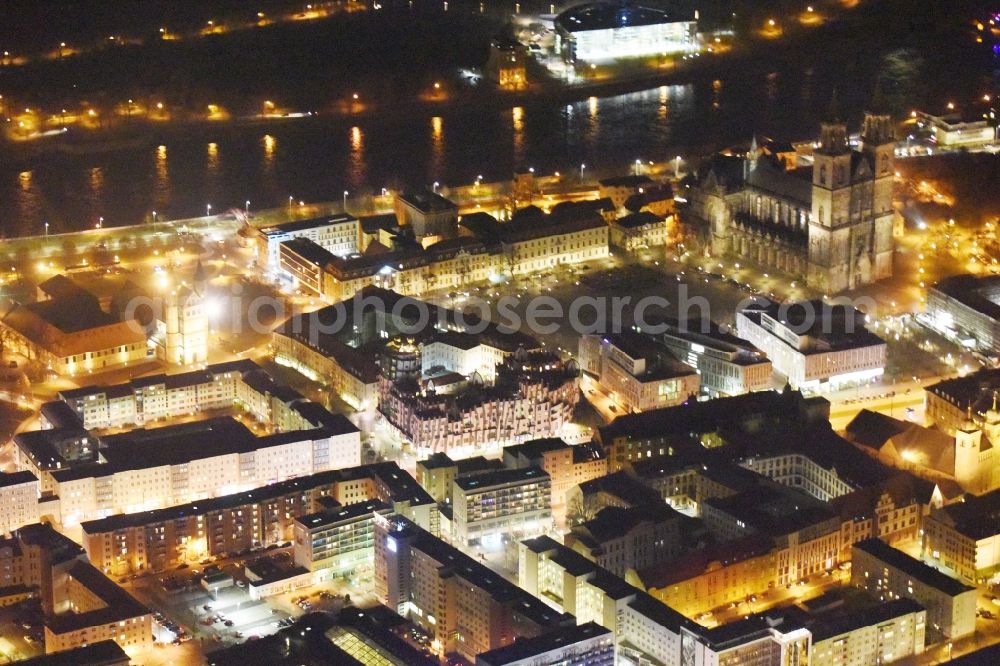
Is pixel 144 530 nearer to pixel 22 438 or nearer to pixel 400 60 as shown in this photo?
pixel 22 438

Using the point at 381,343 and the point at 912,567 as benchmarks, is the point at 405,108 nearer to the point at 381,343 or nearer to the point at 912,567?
the point at 381,343

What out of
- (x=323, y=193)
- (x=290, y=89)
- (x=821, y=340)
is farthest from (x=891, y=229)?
(x=290, y=89)

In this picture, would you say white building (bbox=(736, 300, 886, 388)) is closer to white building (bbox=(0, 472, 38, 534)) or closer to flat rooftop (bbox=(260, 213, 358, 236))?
flat rooftop (bbox=(260, 213, 358, 236))

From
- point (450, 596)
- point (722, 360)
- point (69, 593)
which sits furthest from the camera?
point (722, 360)

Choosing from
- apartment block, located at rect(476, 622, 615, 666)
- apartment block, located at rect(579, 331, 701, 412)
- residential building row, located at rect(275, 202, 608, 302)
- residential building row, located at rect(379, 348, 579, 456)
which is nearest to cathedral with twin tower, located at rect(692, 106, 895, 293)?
residential building row, located at rect(275, 202, 608, 302)

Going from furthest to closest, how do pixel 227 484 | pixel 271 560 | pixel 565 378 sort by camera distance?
pixel 565 378 < pixel 227 484 < pixel 271 560

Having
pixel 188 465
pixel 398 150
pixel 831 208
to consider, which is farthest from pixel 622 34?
pixel 188 465

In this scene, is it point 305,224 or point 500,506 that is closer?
point 500,506
